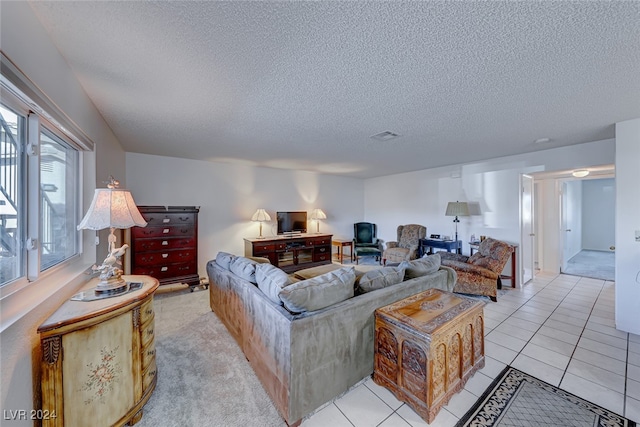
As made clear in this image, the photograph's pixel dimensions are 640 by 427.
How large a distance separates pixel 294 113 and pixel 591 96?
2.64 meters

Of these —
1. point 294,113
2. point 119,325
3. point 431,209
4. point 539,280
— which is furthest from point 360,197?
point 119,325

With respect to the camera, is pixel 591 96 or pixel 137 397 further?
pixel 591 96

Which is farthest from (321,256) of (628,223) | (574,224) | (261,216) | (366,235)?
(574,224)

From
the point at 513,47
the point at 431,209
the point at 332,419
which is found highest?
the point at 513,47

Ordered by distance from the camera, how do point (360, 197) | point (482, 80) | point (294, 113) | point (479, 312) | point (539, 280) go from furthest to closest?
point (360, 197), point (539, 280), point (294, 113), point (479, 312), point (482, 80)

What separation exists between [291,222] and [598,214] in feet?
29.5

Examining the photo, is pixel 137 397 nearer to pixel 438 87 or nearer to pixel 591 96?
pixel 438 87

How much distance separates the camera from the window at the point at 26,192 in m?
1.17

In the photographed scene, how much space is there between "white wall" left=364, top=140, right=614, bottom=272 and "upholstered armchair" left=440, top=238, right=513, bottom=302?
98 centimetres

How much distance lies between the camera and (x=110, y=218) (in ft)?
5.21

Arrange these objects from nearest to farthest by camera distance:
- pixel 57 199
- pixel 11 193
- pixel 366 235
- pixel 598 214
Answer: pixel 11 193 < pixel 57 199 < pixel 366 235 < pixel 598 214

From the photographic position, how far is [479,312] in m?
1.98

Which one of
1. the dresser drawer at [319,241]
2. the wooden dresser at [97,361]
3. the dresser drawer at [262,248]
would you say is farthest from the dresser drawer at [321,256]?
the wooden dresser at [97,361]

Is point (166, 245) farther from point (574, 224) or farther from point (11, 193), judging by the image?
point (574, 224)
